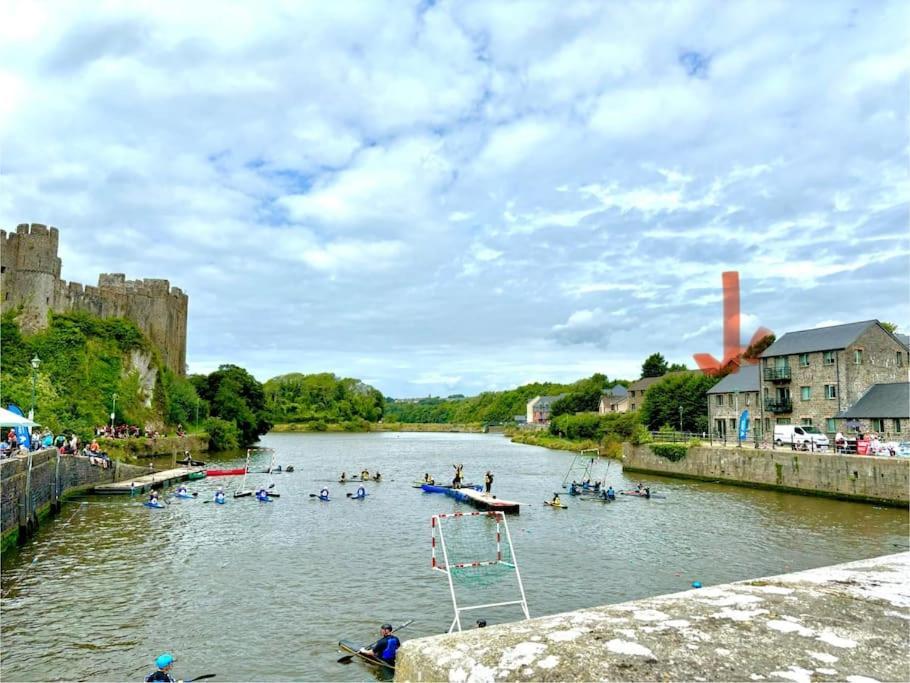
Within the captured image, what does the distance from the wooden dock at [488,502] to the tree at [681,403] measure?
46.5 meters

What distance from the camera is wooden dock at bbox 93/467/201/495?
41.8 m

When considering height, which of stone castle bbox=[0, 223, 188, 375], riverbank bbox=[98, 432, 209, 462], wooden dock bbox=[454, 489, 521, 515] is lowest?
wooden dock bbox=[454, 489, 521, 515]

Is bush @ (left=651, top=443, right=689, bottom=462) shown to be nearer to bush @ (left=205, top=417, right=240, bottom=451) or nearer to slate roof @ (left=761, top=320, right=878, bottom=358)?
slate roof @ (left=761, top=320, right=878, bottom=358)

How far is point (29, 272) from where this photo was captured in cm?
6134

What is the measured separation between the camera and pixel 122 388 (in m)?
66.9

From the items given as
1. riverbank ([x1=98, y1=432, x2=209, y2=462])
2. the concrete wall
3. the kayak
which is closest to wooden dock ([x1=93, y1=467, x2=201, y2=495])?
riverbank ([x1=98, y1=432, x2=209, y2=462])

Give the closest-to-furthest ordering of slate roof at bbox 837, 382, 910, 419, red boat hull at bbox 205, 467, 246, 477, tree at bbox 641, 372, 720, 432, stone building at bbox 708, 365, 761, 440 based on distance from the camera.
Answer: slate roof at bbox 837, 382, 910, 419
red boat hull at bbox 205, 467, 246, 477
stone building at bbox 708, 365, 761, 440
tree at bbox 641, 372, 720, 432

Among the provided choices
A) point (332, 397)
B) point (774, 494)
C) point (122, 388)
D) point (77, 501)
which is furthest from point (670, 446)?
point (332, 397)

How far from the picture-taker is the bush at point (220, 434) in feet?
291

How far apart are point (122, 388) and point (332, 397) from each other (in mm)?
120796

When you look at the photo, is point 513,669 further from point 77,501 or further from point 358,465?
point 358,465

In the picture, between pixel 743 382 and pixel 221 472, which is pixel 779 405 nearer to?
pixel 743 382

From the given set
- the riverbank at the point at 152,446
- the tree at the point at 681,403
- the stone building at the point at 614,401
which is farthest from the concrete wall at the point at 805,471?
the stone building at the point at 614,401

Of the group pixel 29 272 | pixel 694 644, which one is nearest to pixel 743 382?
pixel 694 644
